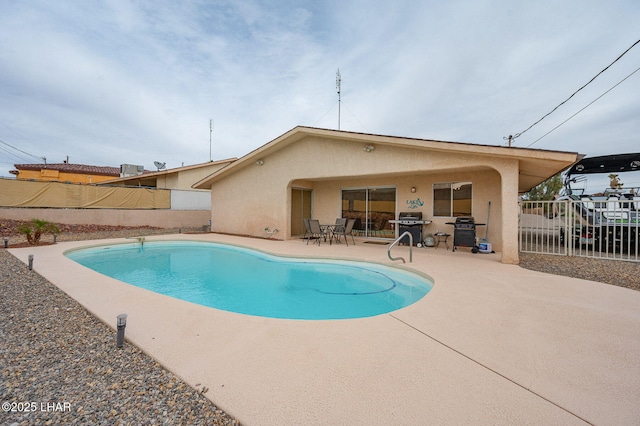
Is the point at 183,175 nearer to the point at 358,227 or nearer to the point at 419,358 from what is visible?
the point at 358,227

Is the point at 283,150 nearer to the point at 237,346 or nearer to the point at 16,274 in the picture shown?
the point at 16,274

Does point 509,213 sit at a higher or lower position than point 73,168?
lower

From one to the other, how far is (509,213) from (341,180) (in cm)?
676

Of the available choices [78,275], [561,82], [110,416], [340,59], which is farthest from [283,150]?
[561,82]

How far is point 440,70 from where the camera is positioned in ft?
44.2

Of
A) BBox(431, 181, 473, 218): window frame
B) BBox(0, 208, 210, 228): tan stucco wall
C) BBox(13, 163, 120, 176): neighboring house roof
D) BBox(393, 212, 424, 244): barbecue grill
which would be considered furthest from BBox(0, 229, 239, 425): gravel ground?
BBox(13, 163, 120, 176): neighboring house roof

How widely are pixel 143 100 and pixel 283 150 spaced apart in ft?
38.1

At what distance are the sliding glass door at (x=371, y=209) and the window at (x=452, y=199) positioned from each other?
66.8 inches

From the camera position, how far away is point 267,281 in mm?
6754

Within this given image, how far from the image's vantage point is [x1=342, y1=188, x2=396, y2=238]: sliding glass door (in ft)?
37.5

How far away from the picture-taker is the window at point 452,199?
9.66 m

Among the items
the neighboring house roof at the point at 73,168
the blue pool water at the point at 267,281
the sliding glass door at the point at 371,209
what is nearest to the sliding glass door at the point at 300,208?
the sliding glass door at the point at 371,209

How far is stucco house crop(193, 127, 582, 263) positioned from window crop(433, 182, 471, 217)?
3 centimetres

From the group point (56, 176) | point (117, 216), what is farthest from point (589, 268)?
point (56, 176)
